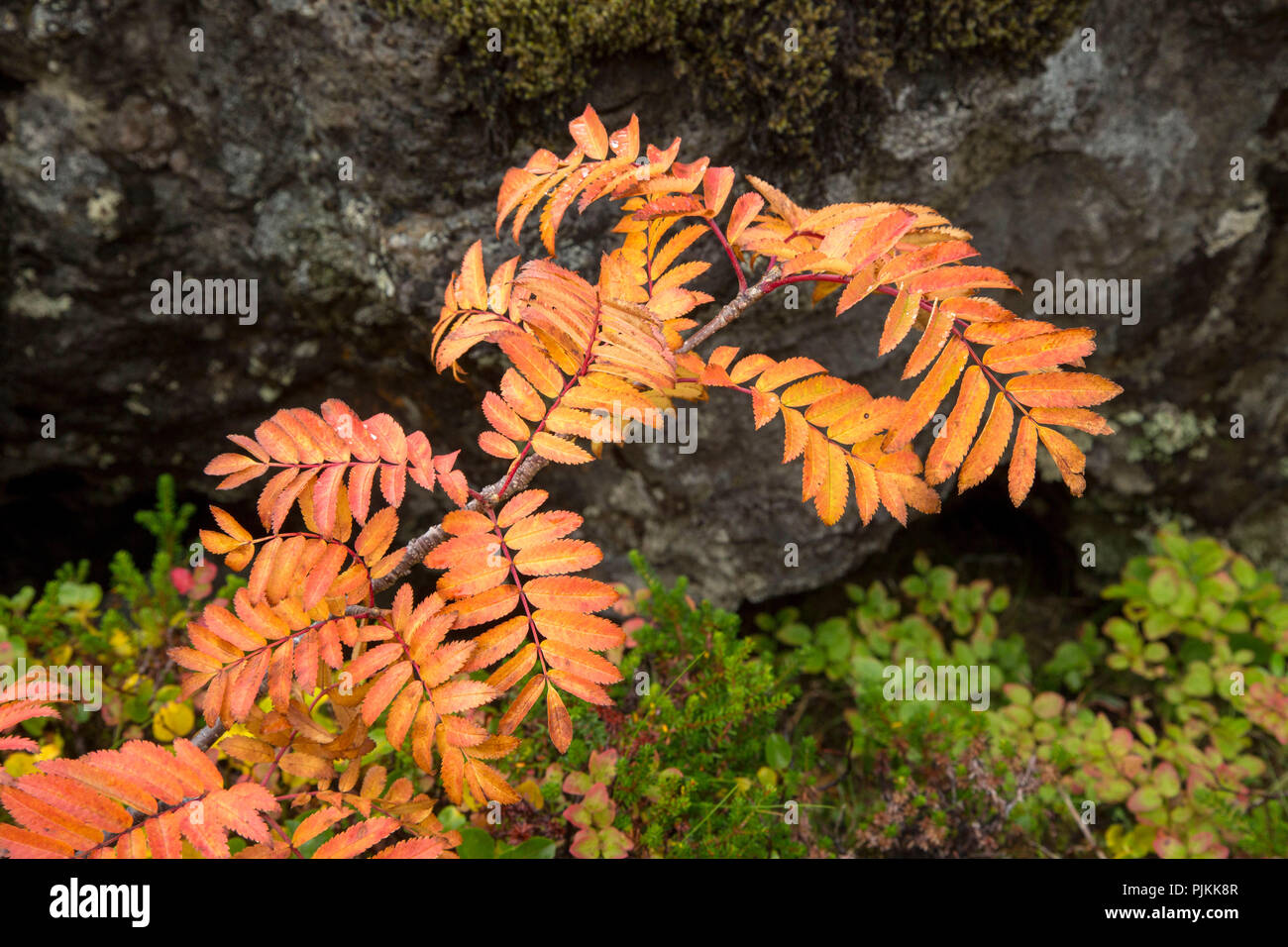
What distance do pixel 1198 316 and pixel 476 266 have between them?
289 centimetres

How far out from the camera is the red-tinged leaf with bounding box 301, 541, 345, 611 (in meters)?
→ 1.54

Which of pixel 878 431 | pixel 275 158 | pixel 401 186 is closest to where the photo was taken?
pixel 878 431

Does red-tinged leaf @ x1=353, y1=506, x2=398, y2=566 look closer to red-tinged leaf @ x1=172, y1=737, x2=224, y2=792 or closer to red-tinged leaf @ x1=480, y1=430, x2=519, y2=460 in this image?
red-tinged leaf @ x1=480, y1=430, x2=519, y2=460

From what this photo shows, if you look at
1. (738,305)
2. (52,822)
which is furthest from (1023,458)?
(52,822)

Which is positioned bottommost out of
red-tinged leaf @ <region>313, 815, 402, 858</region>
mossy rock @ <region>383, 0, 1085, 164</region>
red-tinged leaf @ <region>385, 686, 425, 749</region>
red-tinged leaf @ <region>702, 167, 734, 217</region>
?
red-tinged leaf @ <region>313, 815, 402, 858</region>

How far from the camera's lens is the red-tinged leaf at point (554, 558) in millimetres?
1546

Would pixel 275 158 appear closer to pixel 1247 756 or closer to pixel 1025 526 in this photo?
pixel 1025 526

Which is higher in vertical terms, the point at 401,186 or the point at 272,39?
the point at 272,39

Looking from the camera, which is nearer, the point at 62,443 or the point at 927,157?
the point at 927,157

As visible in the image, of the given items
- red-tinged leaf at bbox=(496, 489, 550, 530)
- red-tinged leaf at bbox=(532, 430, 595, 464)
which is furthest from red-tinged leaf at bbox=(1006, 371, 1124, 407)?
red-tinged leaf at bbox=(496, 489, 550, 530)

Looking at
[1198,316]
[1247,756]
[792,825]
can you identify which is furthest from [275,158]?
[1247,756]

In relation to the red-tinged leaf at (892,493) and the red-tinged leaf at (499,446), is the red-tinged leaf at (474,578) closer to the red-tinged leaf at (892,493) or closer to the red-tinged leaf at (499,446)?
the red-tinged leaf at (499,446)

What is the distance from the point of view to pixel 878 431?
5.63 feet

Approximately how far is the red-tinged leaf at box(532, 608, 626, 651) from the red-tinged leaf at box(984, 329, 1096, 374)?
33.1 inches
